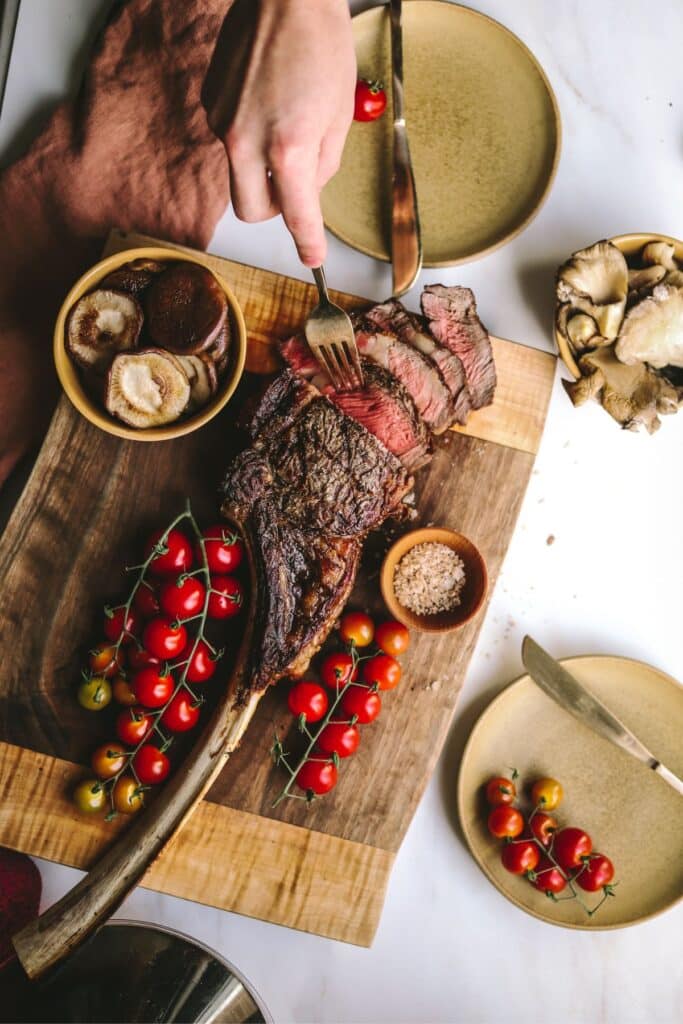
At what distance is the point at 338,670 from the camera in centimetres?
192

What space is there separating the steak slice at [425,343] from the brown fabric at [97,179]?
550 millimetres

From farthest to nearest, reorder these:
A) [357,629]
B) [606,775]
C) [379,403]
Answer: [606,775], [357,629], [379,403]

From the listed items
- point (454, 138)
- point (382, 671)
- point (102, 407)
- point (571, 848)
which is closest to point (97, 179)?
point (102, 407)

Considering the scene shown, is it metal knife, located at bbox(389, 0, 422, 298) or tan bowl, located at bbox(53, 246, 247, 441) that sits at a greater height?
metal knife, located at bbox(389, 0, 422, 298)

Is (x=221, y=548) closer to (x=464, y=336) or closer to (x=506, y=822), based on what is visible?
(x=464, y=336)

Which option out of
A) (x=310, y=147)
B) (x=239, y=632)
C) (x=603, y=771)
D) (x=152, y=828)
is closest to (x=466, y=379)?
(x=310, y=147)

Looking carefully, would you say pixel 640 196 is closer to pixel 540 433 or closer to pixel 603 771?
pixel 540 433

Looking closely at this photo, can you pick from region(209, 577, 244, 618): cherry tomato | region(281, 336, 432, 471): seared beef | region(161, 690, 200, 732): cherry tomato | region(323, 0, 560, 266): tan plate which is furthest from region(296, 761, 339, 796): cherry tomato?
region(323, 0, 560, 266): tan plate

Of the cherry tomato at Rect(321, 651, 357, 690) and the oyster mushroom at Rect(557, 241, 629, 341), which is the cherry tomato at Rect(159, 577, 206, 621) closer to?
the cherry tomato at Rect(321, 651, 357, 690)

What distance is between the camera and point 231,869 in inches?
76.5

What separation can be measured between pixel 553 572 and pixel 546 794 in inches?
22.0

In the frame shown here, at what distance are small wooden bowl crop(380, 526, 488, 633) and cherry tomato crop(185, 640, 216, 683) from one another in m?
0.44

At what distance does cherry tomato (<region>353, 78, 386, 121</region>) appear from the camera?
6.51 ft

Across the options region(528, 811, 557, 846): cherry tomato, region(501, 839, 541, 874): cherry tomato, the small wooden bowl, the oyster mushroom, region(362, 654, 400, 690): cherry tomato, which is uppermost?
the oyster mushroom
